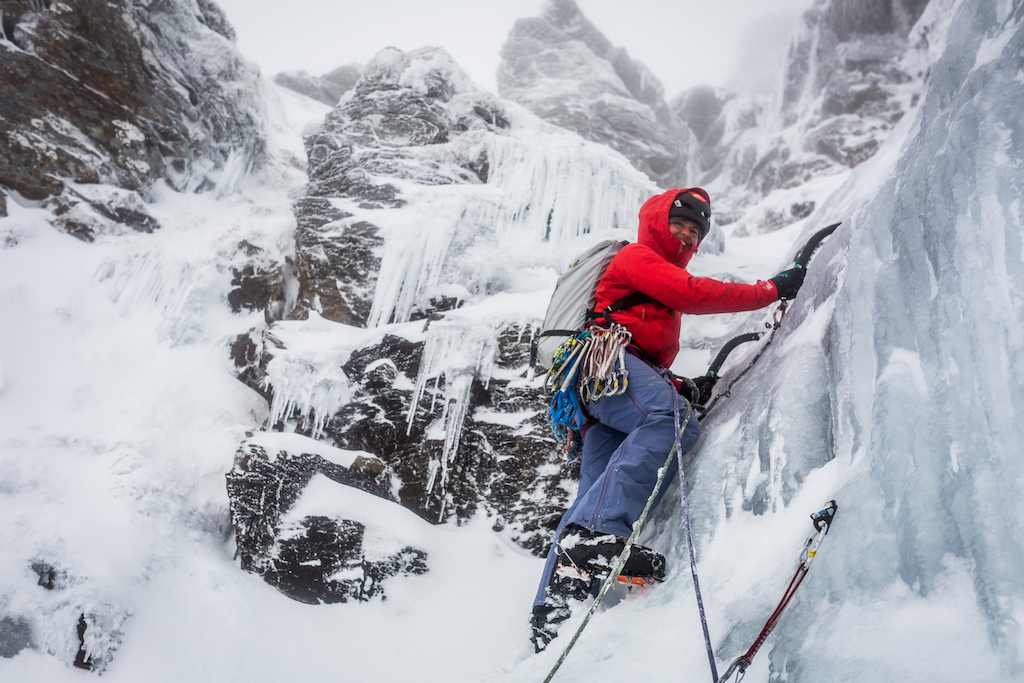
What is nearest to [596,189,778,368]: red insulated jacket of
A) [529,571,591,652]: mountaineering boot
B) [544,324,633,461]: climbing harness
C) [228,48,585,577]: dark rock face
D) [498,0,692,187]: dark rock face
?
[544,324,633,461]: climbing harness

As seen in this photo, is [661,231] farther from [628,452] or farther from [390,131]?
[390,131]

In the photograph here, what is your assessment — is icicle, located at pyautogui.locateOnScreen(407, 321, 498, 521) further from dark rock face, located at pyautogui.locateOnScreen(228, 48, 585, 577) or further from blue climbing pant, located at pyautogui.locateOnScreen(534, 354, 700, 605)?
blue climbing pant, located at pyautogui.locateOnScreen(534, 354, 700, 605)

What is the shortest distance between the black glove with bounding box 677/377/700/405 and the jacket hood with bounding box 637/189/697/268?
540mm

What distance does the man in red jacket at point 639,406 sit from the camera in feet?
5.94

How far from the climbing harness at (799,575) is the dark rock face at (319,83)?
891 inches

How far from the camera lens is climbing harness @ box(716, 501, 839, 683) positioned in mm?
1327

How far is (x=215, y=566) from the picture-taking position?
145 inches

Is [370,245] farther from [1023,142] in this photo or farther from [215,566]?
[1023,142]

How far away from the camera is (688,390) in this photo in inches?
96.8

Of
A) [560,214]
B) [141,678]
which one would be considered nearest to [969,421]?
[141,678]

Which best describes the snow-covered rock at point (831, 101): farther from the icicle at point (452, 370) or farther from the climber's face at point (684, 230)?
the climber's face at point (684, 230)

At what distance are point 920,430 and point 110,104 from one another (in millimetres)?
9466

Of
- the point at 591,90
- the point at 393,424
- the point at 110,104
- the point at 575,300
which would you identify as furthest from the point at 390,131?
the point at 591,90

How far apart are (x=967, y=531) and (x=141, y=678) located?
3891 millimetres
